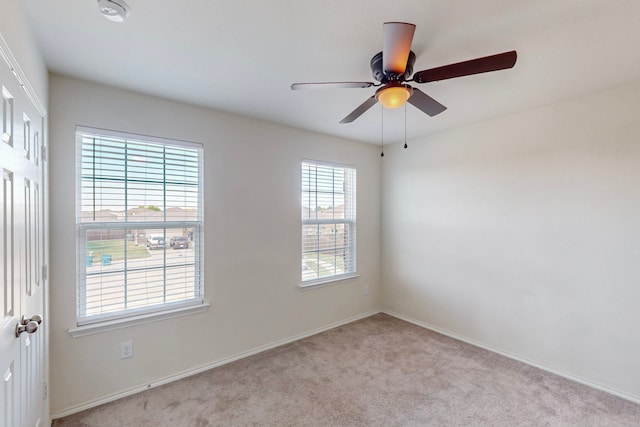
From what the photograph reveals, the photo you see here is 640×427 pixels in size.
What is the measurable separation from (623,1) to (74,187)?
3450 mm

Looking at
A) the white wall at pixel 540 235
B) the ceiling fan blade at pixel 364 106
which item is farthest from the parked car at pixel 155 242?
the white wall at pixel 540 235

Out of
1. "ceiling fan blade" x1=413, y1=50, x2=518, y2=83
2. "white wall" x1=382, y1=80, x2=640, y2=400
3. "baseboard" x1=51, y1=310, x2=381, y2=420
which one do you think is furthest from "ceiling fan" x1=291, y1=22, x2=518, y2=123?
"baseboard" x1=51, y1=310, x2=381, y2=420

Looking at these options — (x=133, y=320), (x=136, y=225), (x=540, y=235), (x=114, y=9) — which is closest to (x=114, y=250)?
(x=136, y=225)

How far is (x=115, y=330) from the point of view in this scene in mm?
2283

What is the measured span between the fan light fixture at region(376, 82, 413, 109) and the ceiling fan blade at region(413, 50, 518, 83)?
0.09m

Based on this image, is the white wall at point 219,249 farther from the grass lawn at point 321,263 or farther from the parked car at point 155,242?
the parked car at point 155,242

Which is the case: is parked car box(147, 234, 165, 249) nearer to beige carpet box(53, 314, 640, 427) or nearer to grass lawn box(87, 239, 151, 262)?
grass lawn box(87, 239, 151, 262)

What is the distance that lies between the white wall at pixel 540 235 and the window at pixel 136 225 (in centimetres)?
272

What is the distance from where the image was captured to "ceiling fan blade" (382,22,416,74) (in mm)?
1258

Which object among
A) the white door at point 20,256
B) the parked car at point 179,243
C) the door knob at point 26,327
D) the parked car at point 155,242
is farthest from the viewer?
the parked car at point 179,243

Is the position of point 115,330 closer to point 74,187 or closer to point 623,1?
point 74,187

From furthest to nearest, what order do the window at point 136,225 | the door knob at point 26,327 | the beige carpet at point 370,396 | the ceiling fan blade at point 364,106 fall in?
1. the window at point 136,225
2. the beige carpet at point 370,396
3. the ceiling fan blade at point 364,106
4. the door knob at point 26,327

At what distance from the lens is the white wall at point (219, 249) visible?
2107 mm

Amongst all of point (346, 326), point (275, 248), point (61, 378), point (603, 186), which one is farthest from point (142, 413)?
point (603, 186)
